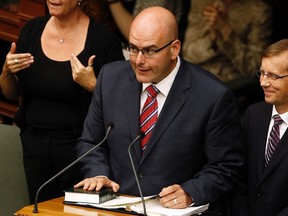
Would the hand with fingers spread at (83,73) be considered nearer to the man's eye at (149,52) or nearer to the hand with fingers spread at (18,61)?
the hand with fingers spread at (18,61)

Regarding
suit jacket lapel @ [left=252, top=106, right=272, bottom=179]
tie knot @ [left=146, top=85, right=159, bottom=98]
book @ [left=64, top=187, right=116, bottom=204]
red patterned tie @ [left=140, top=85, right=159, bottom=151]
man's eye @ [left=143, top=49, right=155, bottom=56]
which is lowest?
book @ [left=64, top=187, right=116, bottom=204]

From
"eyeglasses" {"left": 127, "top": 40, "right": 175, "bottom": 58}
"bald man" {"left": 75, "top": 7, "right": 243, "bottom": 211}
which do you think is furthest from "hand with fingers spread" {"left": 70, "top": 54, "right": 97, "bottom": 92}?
"eyeglasses" {"left": 127, "top": 40, "right": 175, "bottom": 58}

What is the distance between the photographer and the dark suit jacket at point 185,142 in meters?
4.27

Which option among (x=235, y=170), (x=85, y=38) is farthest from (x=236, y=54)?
(x=235, y=170)

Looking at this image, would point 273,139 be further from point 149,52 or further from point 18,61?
point 18,61

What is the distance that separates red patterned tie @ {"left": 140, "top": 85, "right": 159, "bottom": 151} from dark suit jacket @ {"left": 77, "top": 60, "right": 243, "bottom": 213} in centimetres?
3

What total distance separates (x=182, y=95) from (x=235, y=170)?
0.45 m

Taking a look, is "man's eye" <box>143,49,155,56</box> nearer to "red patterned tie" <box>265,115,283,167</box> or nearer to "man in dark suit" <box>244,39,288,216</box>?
"man in dark suit" <box>244,39,288,216</box>

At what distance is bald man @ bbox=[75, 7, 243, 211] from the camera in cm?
426

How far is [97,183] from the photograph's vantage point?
162 inches

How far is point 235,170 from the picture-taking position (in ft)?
14.2

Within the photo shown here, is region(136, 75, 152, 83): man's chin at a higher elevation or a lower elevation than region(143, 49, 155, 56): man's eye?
lower

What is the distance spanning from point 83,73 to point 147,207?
1.05 m

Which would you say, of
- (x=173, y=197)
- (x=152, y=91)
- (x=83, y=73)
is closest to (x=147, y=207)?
(x=173, y=197)
